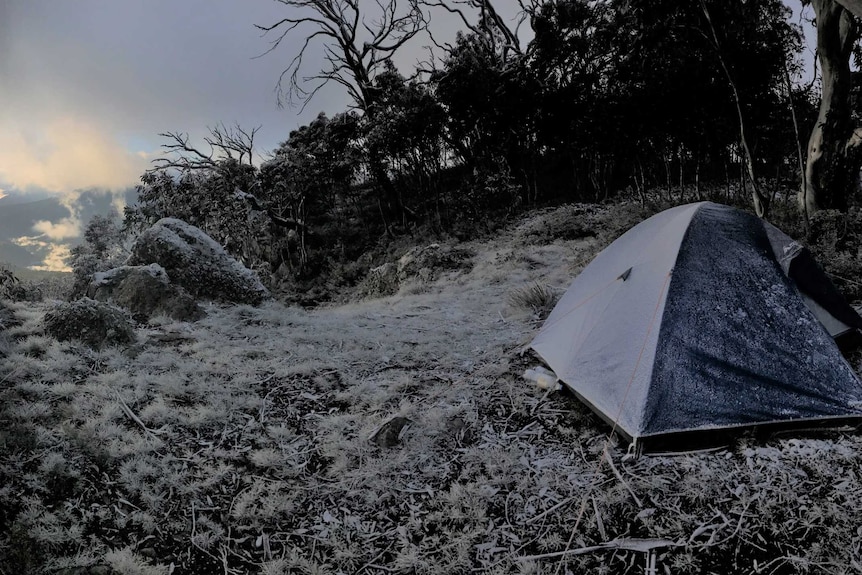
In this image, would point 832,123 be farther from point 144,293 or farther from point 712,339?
point 144,293

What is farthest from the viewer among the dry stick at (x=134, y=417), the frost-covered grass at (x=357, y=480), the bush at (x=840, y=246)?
the bush at (x=840, y=246)

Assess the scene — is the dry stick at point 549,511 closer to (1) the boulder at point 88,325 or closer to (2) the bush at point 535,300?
(2) the bush at point 535,300

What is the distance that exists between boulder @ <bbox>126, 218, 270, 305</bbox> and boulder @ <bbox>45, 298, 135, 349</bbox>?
86.3 inches

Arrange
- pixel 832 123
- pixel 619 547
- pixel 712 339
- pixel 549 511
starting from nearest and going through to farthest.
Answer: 1. pixel 619 547
2. pixel 549 511
3. pixel 712 339
4. pixel 832 123

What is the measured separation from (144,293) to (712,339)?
7.26 metres

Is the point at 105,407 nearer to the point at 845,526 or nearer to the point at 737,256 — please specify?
the point at 845,526

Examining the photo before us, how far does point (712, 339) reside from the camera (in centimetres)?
355

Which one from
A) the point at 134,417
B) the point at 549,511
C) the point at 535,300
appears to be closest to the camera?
the point at 549,511

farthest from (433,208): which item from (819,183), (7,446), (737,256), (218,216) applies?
(7,446)

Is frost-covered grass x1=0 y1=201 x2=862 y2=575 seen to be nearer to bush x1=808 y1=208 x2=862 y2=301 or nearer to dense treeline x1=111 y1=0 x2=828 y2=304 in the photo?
bush x1=808 y1=208 x2=862 y2=301

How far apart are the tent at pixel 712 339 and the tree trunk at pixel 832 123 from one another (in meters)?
5.53

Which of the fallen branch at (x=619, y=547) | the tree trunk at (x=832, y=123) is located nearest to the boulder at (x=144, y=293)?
the fallen branch at (x=619, y=547)

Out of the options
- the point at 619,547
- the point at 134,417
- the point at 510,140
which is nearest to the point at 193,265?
the point at 134,417

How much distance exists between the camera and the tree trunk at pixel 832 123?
7.55 metres
